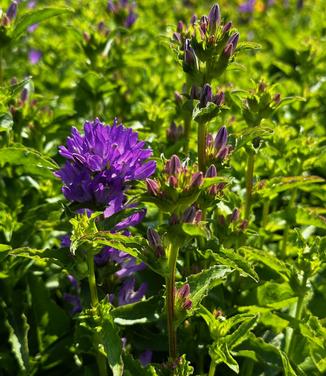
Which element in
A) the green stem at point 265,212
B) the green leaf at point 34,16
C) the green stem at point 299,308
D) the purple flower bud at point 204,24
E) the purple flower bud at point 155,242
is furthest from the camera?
the green stem at point 265,212

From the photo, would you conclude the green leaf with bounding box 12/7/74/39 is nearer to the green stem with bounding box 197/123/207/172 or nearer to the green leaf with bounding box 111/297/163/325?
the green stem with bounding box 197/123/207/172

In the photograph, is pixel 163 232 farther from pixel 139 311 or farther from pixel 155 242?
pixel 139 311

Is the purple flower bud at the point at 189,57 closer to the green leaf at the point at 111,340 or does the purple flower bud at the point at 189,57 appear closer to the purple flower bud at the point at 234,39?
the purple flower bud at the point at 234,39

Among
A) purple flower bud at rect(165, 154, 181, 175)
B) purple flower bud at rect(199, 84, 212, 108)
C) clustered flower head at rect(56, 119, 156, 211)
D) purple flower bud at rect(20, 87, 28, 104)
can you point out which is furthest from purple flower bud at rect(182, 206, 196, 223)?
purple flower bud at rect(20, 87, 28, 104)

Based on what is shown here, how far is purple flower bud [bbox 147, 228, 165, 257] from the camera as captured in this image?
5.41 feet

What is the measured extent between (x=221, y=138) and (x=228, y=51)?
0.28 meters

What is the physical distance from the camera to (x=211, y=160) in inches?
74.5

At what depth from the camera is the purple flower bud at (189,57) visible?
184cm

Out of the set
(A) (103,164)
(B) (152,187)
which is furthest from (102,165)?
(B) (152,187)

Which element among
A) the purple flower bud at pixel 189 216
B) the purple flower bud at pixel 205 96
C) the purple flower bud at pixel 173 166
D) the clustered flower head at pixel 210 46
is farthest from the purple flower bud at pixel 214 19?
the purple flower bud at pixel 189 216

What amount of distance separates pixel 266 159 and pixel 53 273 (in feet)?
3.52

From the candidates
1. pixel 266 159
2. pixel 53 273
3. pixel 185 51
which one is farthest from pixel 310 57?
pixel 53 273

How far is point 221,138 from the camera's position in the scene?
1854 mm

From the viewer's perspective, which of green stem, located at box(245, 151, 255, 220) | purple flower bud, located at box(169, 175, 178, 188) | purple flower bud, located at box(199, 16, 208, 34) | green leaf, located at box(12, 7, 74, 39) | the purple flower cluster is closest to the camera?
purple flower bud, located at box(169, 175, 178, 188)
